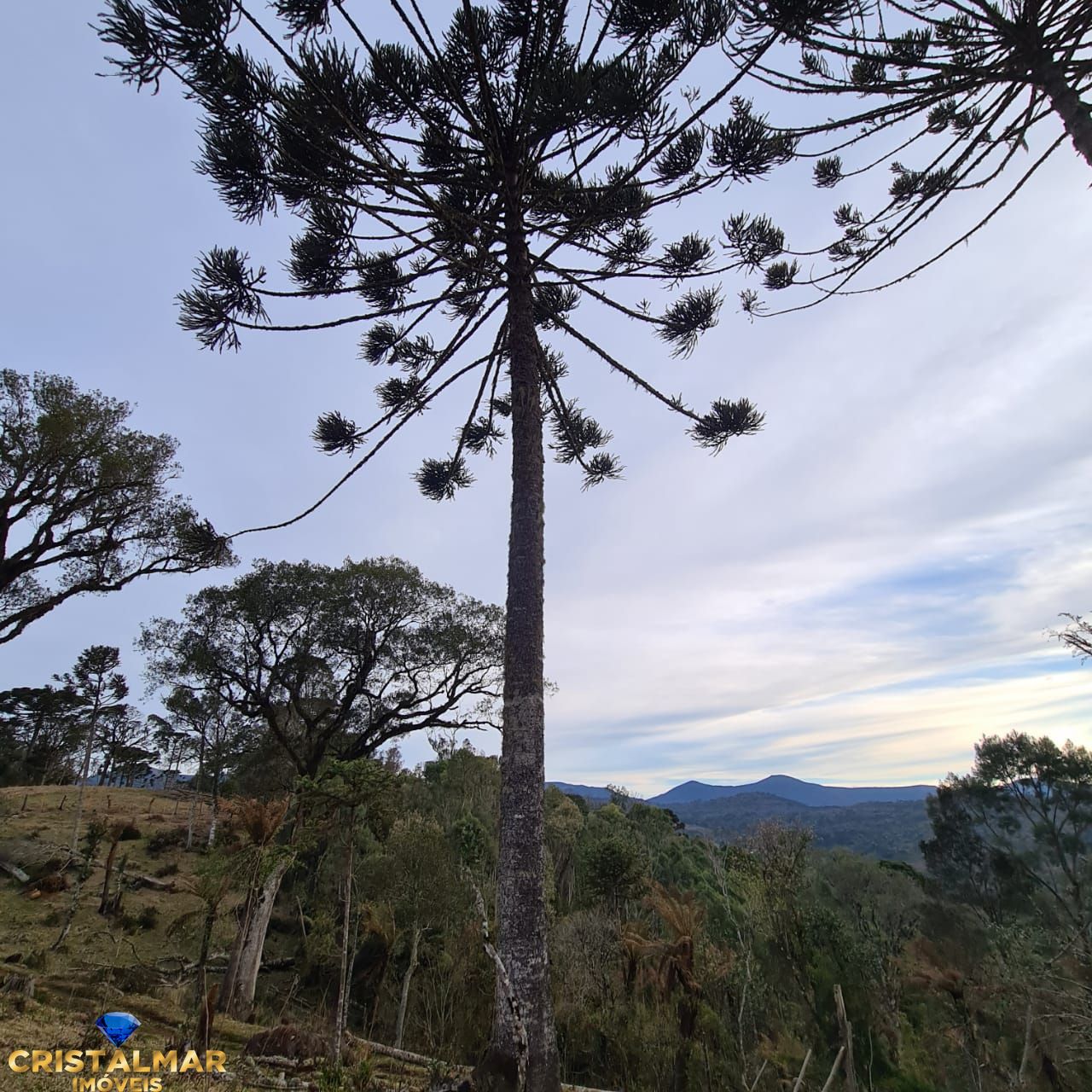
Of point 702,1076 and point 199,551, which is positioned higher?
point 199,551

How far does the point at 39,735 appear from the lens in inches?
1464

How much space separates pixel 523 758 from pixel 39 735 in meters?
47.6

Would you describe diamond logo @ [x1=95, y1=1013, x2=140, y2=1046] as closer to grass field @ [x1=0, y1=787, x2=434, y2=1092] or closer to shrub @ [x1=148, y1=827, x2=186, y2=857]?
grass field @ [x1=0, y1=787, x2=434, y2=1092]

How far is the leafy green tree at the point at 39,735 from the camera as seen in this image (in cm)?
2545

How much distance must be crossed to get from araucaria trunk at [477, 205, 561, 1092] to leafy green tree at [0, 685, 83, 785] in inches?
1125

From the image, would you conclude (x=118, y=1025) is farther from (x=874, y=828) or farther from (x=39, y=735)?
(x=874, y=828)

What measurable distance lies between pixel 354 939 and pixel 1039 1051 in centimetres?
1413

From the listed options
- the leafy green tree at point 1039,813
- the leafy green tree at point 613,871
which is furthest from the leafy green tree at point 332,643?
the leafy green tree at point 1039,813

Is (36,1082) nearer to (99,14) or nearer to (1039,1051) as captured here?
(99,14)

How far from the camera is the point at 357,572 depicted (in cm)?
1540

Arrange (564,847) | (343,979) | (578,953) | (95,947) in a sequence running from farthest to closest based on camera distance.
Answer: (564,847)
(95,947)
(578,953)
(343,979)

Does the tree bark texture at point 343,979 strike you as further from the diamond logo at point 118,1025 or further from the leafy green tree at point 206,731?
the leafy green tree at point 206,731

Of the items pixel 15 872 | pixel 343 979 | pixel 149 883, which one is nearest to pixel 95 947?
pixel 149 883

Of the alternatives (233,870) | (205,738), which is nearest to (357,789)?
(233,870)
